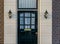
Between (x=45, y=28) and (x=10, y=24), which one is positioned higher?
(x=10, y=24)

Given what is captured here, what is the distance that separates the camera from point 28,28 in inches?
569

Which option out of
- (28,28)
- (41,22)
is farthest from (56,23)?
(28,28)

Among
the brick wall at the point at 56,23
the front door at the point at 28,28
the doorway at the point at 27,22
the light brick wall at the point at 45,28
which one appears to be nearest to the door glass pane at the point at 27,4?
the doorway at the point at 27,22

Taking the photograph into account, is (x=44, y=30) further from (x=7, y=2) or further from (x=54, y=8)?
(x=7, y=2)

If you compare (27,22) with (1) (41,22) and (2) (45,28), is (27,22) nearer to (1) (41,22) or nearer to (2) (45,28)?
(1) (41,22)

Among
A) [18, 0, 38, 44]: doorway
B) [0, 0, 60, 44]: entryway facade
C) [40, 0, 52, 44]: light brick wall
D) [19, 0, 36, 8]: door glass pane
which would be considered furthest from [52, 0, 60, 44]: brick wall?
[19, 0, 36, 8]: door glass pane

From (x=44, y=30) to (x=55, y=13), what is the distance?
823mm

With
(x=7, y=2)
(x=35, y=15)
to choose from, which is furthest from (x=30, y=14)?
(x=7, y=2)

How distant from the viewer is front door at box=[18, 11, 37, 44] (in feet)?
47.3

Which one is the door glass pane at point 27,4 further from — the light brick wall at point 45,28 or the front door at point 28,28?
the light brick wall at point 45,28

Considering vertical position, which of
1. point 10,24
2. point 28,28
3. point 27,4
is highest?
point 27,4

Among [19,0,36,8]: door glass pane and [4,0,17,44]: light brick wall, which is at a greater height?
[19,0,36,8]: door glass pane

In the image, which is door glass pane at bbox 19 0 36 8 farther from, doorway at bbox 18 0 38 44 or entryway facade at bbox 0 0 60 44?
entryway facade at bbox 0 0 60 44

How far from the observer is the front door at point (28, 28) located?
14.4 m
